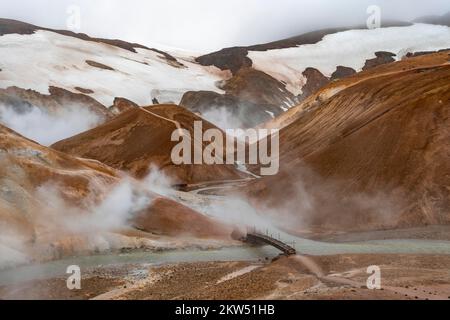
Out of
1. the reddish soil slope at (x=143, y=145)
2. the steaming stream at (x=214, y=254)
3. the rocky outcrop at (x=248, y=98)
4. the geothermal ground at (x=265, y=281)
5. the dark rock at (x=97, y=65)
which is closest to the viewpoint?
the geothermal ground at (x=265, y=281)

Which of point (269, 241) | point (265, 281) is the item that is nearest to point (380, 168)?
point (269, 241)

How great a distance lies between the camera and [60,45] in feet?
597

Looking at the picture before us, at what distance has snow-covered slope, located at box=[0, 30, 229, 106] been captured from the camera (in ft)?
481

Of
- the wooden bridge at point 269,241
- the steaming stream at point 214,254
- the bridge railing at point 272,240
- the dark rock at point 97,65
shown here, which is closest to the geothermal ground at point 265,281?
the steaming stream at point 214,254

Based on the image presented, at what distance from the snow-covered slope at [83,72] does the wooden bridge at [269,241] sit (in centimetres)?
9848

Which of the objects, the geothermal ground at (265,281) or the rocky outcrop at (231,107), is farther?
the rocky outcrop at (231,107)

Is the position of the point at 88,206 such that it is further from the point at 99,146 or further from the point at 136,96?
the point at 136,96

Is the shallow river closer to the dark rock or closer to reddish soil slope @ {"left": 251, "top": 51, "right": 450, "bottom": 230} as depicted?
reddish soil slope @ {"left": 251, "top": 51, "right": 450, "bottom": 230}

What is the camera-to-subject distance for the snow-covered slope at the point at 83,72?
146 metres

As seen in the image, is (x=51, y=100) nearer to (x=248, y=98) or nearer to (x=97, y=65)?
(x=97, y=65)

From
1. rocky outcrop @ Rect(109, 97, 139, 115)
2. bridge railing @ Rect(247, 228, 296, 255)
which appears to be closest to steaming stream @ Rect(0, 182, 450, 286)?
bridge railing @ Rect(247, 228, 296, 255)

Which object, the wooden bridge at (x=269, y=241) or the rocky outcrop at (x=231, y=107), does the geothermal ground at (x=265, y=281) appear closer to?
the wooden bridge at (x=269, y=241)

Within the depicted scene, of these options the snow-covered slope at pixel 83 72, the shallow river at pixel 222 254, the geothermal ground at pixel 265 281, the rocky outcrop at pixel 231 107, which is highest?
the snow-covered slope at pixel 83 72

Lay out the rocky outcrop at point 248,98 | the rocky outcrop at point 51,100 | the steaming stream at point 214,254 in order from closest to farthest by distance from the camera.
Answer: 1. the steaming stream at point 214,254
2. the rocky outcrop at point 51,100
3. the rocky outcrop at point 248,98
